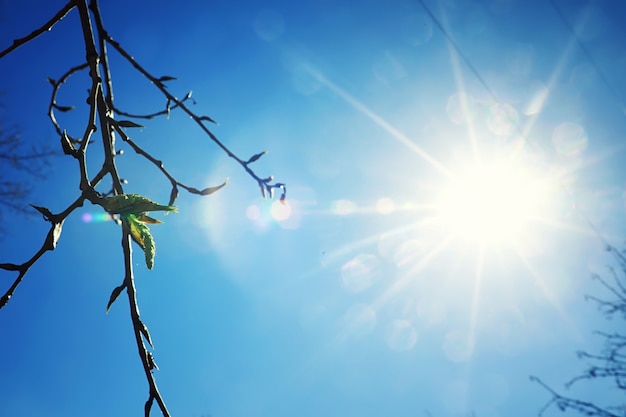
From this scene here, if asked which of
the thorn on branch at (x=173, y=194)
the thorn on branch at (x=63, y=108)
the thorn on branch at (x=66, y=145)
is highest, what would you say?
the thorn on branch at (x=63, y=108)

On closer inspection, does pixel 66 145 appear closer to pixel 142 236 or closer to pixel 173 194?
pixel 142 236

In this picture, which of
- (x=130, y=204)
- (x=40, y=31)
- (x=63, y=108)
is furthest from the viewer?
(x=63, y=108)

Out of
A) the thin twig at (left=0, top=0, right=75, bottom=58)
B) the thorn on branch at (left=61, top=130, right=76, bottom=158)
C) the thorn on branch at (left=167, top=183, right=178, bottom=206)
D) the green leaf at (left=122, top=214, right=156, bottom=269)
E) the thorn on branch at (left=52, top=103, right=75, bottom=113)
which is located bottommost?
the green leaf at (left=122, top=214, right=156, bottom=269)

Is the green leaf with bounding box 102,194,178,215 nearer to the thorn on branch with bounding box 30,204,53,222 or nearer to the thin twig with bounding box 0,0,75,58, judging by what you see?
the thorn on branch with bounding box 30,204,53,222

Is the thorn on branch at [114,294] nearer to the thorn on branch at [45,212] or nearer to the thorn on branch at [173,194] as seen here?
the thorn on branch at [45,212]

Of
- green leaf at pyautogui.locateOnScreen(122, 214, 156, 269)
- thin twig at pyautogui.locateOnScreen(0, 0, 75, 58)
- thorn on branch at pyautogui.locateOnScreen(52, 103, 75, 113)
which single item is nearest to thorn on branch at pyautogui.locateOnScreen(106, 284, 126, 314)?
green leaf at pyautogui.locateOnScreen(122, 214, 156, 269)

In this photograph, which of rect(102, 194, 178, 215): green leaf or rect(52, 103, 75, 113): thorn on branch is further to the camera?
rect(52, 103, 75, 113): thorn on branch

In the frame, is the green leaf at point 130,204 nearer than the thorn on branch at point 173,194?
Yes

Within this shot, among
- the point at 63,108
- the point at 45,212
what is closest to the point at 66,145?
the point at 45,212

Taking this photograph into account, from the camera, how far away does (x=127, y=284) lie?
2.41 ft

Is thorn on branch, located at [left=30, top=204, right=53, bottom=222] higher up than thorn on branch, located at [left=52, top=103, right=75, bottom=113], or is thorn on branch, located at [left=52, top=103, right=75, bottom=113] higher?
thorn on branch, located at [left=52, top=103, right=75, bottom=113]

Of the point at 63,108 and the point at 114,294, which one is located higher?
the point at 63,108

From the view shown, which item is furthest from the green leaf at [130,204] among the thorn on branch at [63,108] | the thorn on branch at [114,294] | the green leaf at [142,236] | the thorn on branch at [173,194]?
the thorn on branch at [63,108]

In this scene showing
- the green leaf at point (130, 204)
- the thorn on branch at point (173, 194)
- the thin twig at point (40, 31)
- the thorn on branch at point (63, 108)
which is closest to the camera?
the green leaf at point (130, 204)
